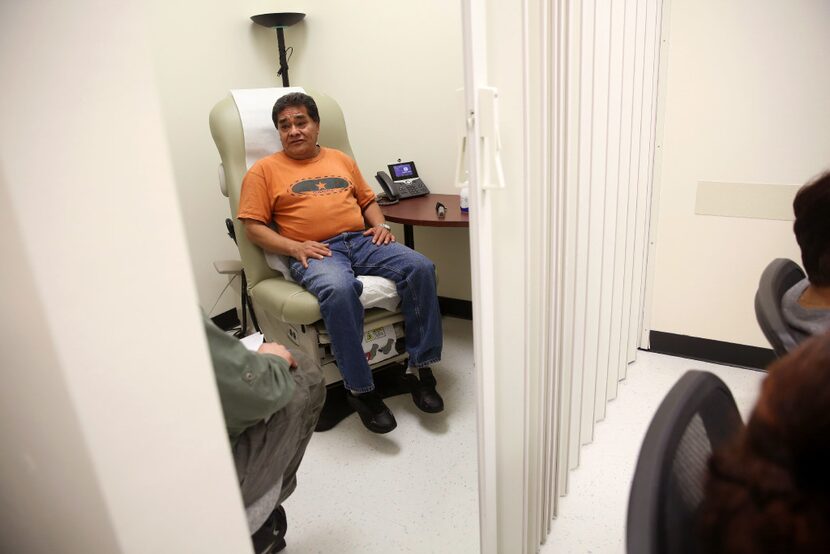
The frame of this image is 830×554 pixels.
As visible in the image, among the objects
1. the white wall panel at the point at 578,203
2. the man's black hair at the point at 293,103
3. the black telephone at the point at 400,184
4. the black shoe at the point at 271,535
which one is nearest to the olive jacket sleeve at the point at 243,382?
the black shoe at the point at 271,535

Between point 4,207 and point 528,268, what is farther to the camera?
point 528,268

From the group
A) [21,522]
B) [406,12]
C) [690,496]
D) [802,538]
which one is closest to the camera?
[802,538]

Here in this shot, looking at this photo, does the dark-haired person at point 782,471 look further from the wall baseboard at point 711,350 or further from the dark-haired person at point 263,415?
the wall baseboard at point 711,350

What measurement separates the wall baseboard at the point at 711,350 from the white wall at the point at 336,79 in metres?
1.02

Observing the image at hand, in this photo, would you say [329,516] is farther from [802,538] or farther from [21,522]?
[802,538]

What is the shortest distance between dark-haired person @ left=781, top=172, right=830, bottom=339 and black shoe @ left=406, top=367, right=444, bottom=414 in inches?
51.5

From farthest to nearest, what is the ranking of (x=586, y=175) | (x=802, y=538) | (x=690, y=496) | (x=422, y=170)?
1. (x=422, y=170)
2. (x=586, y=175)
3. (x=690, y=496)
4. (x=802, y=538)

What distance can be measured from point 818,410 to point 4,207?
651mm

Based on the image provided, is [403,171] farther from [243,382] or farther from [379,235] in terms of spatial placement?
[243,382]

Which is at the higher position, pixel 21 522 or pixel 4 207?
pixel 4 207

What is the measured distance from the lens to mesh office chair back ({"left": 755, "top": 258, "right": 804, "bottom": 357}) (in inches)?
41.6

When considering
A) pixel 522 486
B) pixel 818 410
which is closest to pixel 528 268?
pixel 522 486

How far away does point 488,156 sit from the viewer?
40.1 inches

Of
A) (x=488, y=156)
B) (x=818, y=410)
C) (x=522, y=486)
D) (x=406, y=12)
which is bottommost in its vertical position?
(x=522, y=486)
